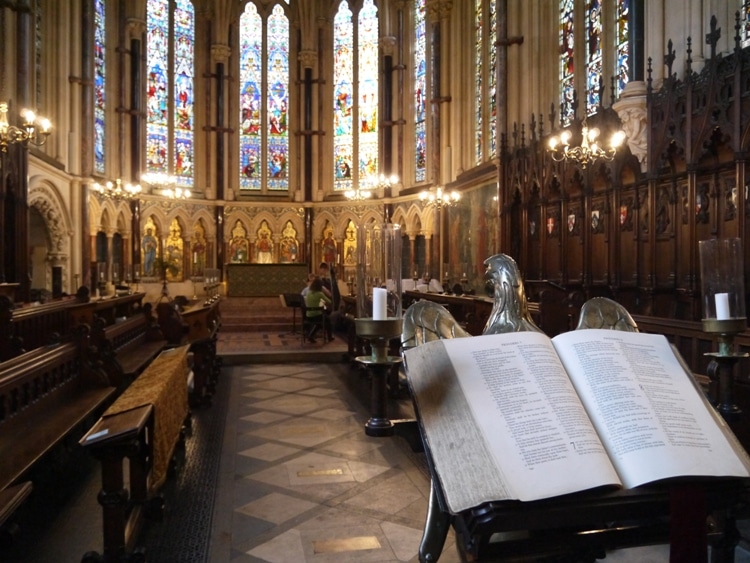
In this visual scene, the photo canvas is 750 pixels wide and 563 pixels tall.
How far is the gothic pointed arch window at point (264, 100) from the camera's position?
2267cm

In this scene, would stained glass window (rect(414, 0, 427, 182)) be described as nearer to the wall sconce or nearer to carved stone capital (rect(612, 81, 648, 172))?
carved stone capital (rect(612, 81, 648, 172))

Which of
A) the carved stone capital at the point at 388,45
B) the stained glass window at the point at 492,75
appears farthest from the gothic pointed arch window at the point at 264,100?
the stained glass window at the point at 492,75

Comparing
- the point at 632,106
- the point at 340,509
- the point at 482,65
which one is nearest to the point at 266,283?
the point at 482,65

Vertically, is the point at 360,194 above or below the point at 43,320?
above

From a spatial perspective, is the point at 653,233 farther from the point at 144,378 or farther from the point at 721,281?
the point at 144,378

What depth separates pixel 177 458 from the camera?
462 cm

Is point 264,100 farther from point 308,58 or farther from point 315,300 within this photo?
point 315,300

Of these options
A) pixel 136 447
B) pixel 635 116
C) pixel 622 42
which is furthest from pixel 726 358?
pixel 622 42

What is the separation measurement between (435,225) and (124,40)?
11232 mm

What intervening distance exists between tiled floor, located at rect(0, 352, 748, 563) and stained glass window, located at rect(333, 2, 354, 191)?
17408 mm

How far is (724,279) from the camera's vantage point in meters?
2.57

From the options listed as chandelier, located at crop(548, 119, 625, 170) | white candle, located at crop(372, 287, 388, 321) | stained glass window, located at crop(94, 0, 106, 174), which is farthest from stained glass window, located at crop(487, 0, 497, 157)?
white candle, located at crop(372, 287, 388, 321)

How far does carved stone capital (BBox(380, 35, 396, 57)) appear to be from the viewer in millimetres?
21328

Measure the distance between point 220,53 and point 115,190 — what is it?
26.3 feet
